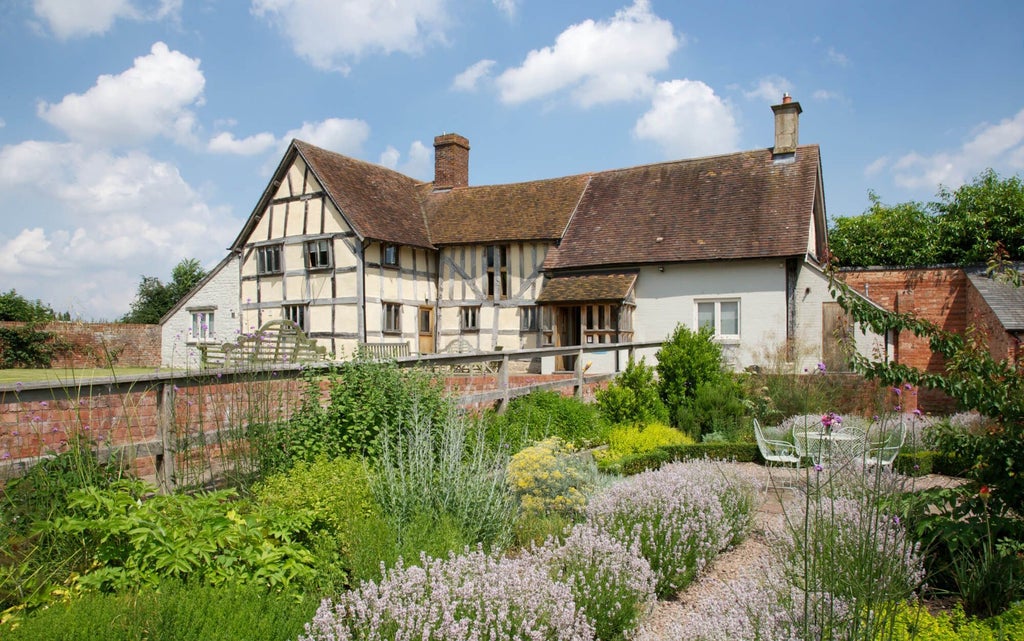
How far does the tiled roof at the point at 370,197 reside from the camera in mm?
20219

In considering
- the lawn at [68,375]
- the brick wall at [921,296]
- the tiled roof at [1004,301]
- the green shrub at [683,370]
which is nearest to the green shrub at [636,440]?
the green shrub at [683,370]

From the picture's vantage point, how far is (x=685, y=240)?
18.8m

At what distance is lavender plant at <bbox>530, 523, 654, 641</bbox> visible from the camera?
12.6 feet

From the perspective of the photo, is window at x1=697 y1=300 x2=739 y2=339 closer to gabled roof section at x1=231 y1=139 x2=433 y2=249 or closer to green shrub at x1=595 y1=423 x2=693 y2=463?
green shrub at x1=595 y1=423 x2=693 y2=463

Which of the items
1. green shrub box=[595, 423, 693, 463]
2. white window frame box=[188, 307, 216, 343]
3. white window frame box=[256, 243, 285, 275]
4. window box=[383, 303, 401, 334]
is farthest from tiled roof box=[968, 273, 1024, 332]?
white window frame box=[188, 307, 216, 343]

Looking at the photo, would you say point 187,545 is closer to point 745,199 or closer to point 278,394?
point 278,394

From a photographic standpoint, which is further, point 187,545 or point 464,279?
point 464,279

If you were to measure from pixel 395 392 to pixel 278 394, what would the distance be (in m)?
0.98

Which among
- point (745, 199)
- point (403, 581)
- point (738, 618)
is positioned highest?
point (745, 199)

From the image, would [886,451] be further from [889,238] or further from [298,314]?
[889,238]

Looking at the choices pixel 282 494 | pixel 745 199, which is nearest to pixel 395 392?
pixel 282 494

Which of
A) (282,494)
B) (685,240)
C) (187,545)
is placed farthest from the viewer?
(685,240)

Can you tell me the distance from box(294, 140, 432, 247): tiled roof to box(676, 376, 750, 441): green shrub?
10.9m

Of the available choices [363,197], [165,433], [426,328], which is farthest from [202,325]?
[165,433]
